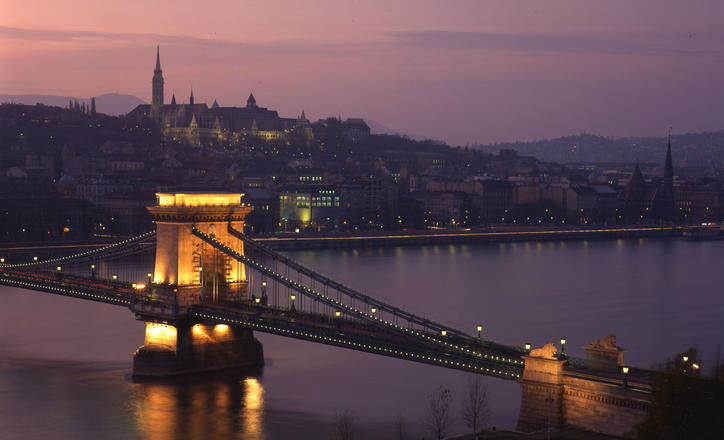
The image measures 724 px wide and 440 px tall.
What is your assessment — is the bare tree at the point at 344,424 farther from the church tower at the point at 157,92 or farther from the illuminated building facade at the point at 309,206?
the church tower at the point at 157,92

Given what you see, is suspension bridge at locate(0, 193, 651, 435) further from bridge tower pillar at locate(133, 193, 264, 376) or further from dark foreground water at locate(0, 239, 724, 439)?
dark foreground water at locate(0, 239, 724, 439)

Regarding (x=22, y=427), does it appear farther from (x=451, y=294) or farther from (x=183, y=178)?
(x=183, y=178)

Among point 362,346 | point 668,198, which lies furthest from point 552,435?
point 668,198

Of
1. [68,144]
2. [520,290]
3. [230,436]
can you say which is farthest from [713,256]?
[68,144]

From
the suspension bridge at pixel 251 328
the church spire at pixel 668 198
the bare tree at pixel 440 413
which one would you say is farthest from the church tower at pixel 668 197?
the bare tree at pixel 440 413

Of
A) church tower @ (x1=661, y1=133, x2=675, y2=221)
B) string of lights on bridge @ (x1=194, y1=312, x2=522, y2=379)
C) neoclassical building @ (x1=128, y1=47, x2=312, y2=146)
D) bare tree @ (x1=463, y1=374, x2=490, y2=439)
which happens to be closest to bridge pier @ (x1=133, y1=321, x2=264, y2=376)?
string of lights on bridge @ (x1=194, y1=312, x2=522, y2=379)

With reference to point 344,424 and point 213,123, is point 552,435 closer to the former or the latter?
point 344,424
